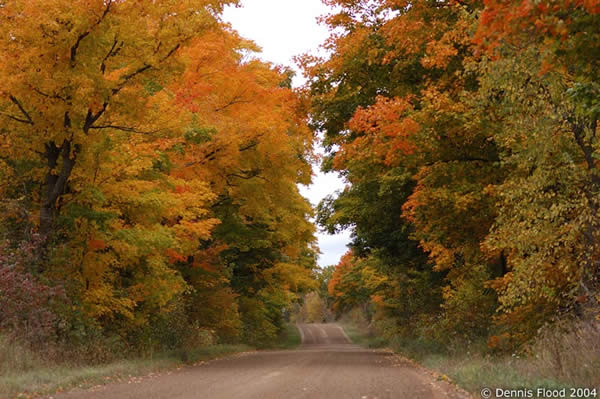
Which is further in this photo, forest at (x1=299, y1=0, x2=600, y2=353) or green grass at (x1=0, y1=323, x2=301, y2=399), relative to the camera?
green grass at (x1=0, y1=323, x2=301, y2=399)

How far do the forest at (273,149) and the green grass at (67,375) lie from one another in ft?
2.98

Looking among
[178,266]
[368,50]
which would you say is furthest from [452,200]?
[178,266]

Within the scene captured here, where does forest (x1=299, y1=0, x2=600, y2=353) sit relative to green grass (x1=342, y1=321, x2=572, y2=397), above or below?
above

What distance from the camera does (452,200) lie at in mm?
14273

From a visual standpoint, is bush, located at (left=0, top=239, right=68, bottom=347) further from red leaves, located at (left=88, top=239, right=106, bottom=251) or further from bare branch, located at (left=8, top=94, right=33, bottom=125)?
bare branch, located at (left=8, top=94, right=33, bottom=125)

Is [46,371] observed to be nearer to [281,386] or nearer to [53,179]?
[281,386]

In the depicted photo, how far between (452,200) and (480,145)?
6.29ft

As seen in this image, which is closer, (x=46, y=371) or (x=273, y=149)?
(x=46, y=371)

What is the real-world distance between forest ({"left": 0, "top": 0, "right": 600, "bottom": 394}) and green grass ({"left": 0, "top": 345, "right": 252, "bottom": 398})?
0.91 meters

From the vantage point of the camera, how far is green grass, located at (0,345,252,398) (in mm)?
9906

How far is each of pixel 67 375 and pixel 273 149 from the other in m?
12.1

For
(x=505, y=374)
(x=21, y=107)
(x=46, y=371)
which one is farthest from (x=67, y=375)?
(x=505, y=374)

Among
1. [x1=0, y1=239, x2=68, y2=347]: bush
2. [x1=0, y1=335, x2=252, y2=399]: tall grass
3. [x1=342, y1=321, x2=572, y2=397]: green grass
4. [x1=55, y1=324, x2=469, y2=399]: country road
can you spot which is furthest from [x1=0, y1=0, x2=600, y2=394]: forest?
[x1=55, y1=324, x2=469, y2=399]: country road

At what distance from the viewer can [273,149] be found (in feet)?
72.3
